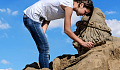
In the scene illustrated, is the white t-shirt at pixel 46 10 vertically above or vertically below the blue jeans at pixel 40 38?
above

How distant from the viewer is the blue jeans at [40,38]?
3.12m

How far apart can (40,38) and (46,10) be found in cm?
Answer: 53

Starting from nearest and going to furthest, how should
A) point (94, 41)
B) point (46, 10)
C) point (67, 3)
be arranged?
point (67, 3) → point (46, 10) → point (94, 41)

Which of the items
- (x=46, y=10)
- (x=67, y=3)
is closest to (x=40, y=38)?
(x=46, y=10)

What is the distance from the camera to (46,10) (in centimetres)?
315

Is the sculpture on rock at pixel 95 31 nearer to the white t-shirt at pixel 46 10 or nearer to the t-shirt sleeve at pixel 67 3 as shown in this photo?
the white t-shirt at pixel 46 10

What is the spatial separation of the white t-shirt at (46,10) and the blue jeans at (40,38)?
9cm

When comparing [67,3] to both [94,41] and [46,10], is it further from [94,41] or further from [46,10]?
[94,41]

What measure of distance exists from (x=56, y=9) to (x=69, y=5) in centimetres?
28

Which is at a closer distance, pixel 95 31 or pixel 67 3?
pixel 67 3

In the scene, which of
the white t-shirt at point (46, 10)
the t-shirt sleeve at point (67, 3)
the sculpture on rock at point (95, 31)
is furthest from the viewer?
the sculpture on rock at point (95, 31)

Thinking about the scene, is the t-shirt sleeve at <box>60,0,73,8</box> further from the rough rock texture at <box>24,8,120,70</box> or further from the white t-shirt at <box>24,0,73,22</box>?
the rough rock texture at <box>24,8,120,70</box>

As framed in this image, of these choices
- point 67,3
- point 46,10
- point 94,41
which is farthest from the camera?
point 94,41

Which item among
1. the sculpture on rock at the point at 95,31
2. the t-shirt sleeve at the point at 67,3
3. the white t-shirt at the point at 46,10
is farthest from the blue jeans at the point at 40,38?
the sculpture on rock at the point at 95,31
